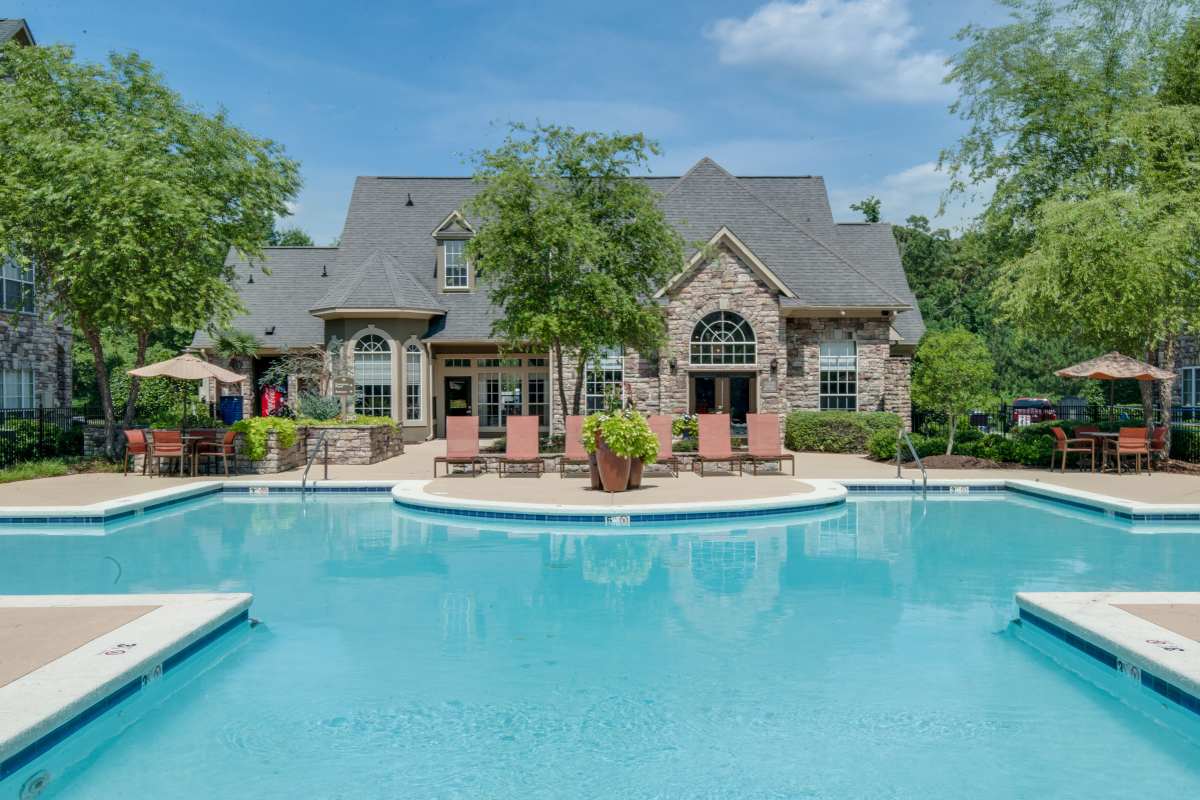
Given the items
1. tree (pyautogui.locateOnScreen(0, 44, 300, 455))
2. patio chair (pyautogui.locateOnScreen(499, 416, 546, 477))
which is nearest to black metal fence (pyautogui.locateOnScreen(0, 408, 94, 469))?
tree (pyautogui.locateOnScreen(0, 44, 300, 455))

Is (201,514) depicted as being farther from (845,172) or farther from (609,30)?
(845,172)

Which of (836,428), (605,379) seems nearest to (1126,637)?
(836,428)

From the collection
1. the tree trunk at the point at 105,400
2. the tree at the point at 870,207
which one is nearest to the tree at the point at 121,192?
the tree trunk at the point at 105,400

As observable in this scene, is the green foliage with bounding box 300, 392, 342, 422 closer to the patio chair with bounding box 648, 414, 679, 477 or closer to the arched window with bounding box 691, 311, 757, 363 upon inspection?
the patio chair with bounding box 648, 414, 679, 477

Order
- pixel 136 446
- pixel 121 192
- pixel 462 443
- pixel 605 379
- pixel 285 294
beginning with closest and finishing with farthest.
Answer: pixel 121 192 → pixel 462 443 → pixel 136 446 → pixel 605 379 → pixel 285 294

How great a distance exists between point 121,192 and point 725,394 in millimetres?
15702

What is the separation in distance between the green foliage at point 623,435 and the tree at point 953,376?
811cm

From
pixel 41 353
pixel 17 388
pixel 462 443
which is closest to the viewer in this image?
pixel 462 443

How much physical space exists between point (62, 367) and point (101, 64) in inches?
492

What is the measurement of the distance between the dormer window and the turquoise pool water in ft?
54.7

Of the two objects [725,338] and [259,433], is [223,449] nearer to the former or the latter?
[259,433]

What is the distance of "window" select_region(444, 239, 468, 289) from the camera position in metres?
27.2

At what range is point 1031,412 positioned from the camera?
28766 mm

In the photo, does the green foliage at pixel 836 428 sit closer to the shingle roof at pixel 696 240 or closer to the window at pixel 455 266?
the shingle roof at pixel 696 240
